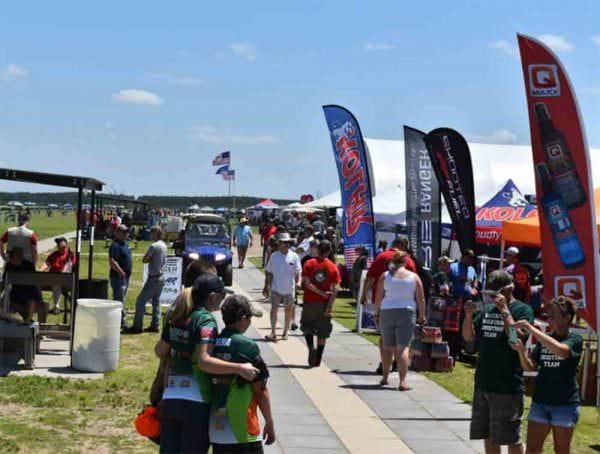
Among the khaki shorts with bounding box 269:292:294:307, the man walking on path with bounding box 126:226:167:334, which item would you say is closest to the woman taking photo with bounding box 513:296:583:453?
the khaki shorts with bounding box 269:292:294:307

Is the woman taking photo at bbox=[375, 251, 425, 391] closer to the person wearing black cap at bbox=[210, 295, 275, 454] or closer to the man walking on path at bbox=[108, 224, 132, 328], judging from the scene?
the person wearing black cap at bbox=[210, 295, 275, 454]

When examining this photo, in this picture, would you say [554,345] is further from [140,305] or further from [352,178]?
[352,178]

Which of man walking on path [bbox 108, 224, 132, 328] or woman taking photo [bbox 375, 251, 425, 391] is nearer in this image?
woman taking photo [bbox 375, 251, 425, 391]

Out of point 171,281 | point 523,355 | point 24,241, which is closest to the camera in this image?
point 523,355

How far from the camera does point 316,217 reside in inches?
2122

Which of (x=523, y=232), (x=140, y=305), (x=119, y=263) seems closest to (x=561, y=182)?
(x=523, y=232)

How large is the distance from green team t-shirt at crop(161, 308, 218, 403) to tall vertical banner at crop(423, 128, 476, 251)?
10.4 m

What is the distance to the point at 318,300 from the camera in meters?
12.4

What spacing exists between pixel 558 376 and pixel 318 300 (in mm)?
6028

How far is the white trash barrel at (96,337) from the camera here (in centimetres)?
1143

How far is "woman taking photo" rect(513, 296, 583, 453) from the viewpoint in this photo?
6602 millimetres


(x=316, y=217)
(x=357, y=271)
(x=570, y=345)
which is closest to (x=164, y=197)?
(x=316, y=217)

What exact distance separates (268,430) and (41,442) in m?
3.25

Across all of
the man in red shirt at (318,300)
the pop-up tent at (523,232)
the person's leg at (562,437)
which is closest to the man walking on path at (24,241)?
the man in red shirt at (318,300)
